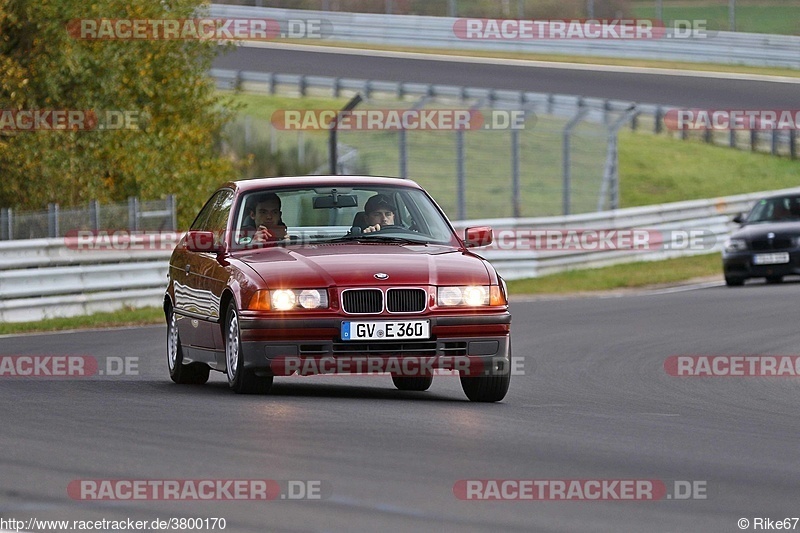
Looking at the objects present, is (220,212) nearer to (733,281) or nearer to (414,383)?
(414,383)

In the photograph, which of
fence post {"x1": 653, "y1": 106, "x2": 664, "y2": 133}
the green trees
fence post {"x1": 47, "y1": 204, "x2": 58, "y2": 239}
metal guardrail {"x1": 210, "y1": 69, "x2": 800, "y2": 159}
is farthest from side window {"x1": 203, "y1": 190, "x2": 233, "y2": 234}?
fence post {"x1": 653, "y1": 106, "x2": 664, "y2": 133}

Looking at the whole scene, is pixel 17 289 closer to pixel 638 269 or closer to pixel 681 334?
pixel 681 334

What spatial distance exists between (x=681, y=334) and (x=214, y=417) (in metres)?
9.02

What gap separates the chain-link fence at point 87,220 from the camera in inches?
824

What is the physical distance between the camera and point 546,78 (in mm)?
42531

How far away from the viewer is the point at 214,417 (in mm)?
9430

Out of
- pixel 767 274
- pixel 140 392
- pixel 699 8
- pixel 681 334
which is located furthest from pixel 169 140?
pixel 699 8

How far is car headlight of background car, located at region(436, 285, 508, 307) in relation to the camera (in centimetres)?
1038

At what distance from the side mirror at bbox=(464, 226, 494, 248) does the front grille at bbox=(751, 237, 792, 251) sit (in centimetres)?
1434

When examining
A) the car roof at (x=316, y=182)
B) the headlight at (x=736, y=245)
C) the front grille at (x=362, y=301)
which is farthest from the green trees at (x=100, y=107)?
the front grille at (x=362, y=301)

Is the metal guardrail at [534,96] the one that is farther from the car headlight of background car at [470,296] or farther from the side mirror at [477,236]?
the car headlight of background car at [470,296]

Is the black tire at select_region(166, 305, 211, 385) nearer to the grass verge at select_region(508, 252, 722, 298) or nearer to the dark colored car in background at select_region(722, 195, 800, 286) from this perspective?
the grass verge at select_region(508, 252, 722, 298)

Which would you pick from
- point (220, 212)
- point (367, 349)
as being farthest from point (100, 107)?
point (367, 349)

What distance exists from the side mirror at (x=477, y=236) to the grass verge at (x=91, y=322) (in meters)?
8.60
